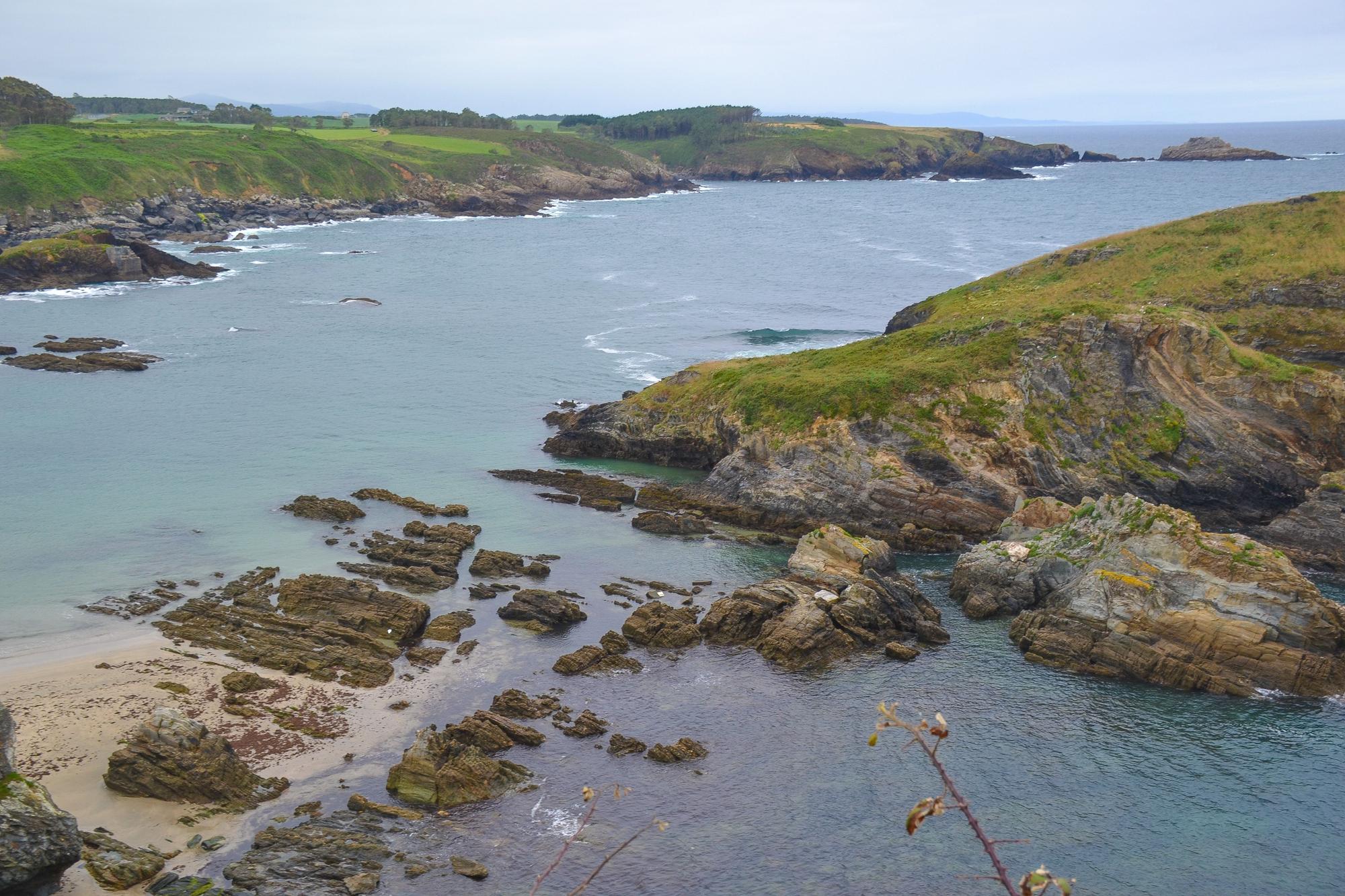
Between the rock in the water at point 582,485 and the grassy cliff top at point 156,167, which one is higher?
the grassy cliff top at point 156,167

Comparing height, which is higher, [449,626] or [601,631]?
[449,626]

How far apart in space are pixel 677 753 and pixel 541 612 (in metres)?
10.9

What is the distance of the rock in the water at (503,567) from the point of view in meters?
45.6

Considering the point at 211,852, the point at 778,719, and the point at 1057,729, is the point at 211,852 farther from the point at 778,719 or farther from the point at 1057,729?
the point at 1057,729

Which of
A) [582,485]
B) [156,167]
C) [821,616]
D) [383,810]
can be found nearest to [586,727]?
[383,810]

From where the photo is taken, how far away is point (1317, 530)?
46188mm

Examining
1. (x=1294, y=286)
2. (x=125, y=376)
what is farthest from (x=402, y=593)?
(x=1294, y=286)

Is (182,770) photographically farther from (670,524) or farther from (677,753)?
(670,524)

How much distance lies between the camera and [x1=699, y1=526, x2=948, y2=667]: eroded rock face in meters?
39.0

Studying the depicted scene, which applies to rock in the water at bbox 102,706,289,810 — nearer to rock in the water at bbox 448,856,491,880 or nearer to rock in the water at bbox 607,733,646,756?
rock in the water at bbox 448,856,491,880

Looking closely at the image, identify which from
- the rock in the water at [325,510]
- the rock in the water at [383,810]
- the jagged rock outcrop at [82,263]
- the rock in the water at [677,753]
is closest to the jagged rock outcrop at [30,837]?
the rock in the water at [383,810]

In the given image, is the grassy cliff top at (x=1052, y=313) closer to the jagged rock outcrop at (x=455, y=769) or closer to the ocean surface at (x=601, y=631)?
the ocean surface at (x=601, y=631)

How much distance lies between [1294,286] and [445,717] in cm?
6018

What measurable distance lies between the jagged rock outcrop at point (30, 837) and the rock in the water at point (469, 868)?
8.79 metres
